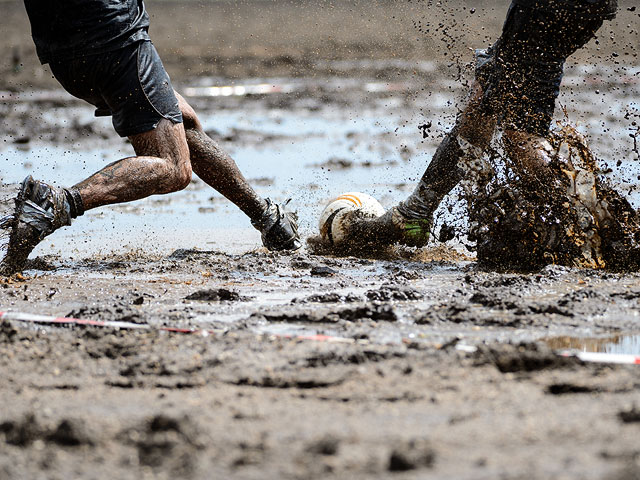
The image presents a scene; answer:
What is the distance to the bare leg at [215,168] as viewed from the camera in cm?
593

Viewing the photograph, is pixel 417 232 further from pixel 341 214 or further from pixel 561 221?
pixel 561 221

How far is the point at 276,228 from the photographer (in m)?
6.07

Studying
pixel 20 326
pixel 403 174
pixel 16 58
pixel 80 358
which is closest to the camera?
pixel 80 358

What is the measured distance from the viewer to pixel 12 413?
9.20ft

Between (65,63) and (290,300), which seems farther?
A: (65,63)

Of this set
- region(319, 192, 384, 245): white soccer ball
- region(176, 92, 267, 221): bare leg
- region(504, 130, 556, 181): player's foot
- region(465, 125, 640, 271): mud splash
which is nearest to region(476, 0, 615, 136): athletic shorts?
region(504, 130, 556, 181): player's foot

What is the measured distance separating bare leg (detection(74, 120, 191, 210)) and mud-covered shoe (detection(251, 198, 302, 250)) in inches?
34.3

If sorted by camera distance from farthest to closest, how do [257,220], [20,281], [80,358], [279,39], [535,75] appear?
[279,39] < [257,220] < [535,75] < [20,281] < [80,358]

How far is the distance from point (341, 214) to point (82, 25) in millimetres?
1960

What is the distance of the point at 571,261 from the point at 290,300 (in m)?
1.64

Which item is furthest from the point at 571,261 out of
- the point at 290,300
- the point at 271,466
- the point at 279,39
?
the point at 279,39

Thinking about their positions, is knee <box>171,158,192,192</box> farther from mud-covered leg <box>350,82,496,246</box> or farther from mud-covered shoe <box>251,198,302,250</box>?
mud-covered leg <box>350,82,496,246</box>

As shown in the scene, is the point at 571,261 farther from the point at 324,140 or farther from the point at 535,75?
the point at 324,140

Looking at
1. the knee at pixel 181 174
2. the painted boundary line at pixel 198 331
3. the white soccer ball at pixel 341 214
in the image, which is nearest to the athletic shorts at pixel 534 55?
the white soccer ball at pixel 341 214
